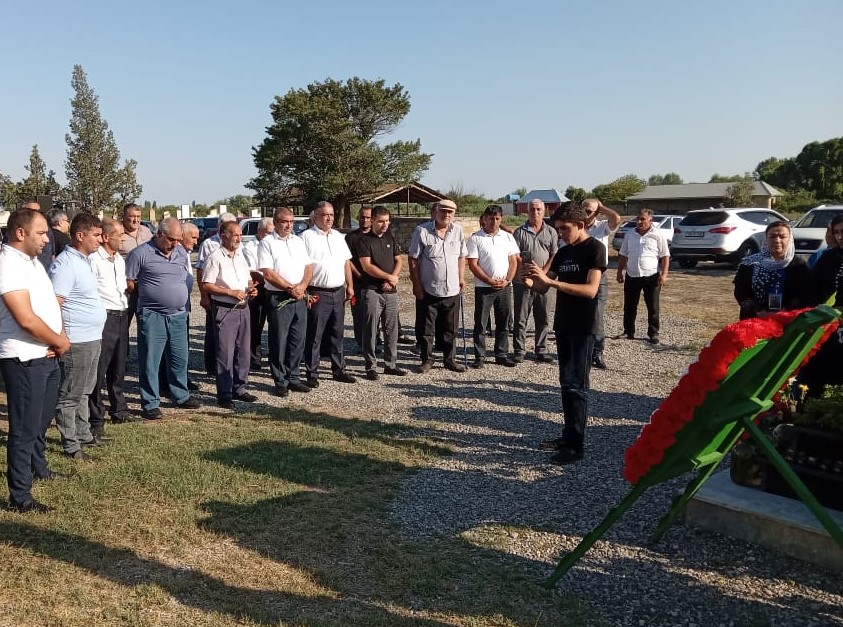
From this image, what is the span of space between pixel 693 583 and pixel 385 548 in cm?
161

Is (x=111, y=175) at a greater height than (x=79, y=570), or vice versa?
(x=111, y=175)

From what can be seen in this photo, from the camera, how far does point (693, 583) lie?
350cm

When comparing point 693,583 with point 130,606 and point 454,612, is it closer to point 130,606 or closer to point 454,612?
point 454,612

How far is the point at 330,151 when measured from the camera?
133 feet

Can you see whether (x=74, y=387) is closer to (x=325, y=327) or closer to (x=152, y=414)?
(x=152, y=414)

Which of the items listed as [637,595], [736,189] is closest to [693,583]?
[637,595]

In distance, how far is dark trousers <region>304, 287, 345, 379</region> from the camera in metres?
7.71

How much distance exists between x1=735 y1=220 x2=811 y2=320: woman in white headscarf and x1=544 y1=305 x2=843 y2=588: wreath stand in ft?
9.35

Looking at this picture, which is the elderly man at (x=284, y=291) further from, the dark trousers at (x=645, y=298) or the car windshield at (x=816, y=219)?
the car windshield at (x=816, y=219)

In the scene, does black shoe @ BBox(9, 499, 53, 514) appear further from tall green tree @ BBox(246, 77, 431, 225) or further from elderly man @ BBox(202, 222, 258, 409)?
tall green tree @ BBox(246, 77, 431, 225)

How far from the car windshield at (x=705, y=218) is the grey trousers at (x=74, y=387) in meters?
17.4

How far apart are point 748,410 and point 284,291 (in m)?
5.37

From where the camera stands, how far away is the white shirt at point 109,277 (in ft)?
19.2

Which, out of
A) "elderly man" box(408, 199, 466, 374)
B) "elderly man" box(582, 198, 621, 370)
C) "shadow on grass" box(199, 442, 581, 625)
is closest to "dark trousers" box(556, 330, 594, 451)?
"shadow on grass" box(199, 442, 581, 625)
